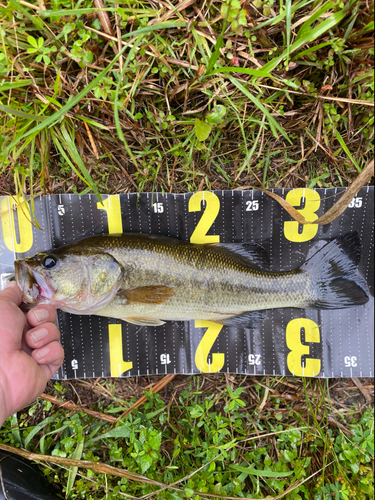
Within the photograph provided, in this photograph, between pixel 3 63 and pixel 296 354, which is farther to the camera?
pixel 296 354

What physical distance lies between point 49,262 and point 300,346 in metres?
2.35

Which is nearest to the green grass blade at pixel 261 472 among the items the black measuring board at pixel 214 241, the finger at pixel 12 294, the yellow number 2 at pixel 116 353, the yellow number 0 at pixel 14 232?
the black measuring board at pixel 214 241

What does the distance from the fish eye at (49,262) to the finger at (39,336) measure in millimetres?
461

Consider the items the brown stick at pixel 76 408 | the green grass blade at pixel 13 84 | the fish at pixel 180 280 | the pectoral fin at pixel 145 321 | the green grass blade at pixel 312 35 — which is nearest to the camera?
the green grass blade at pixel 312 35

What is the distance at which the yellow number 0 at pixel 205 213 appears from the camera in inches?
109

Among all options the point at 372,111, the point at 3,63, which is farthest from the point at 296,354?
the point at 3,63

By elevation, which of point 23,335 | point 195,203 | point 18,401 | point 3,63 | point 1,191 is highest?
point 3,63

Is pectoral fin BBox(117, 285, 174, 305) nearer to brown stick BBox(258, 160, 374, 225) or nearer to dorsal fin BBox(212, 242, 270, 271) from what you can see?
dorsal fin BBox(212, 242, 270, 271)

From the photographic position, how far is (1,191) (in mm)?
2781

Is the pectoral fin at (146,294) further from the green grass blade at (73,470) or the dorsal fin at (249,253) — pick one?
the green grass blade at (73,470)

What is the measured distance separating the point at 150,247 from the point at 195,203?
0.61m

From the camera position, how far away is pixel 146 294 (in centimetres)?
249

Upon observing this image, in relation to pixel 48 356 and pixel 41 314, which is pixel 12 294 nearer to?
pixel 41 314

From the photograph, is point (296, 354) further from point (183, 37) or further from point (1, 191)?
point (1, 191)
